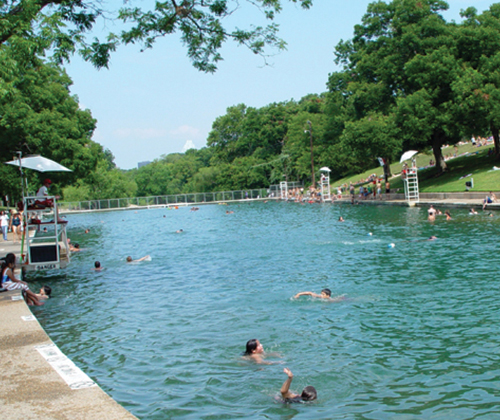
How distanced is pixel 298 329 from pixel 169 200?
81.2 metres

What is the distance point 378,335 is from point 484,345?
1968 millimetres

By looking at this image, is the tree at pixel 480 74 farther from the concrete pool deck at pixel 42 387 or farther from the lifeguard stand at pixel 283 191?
the lifeguard stand at pixel 283 191

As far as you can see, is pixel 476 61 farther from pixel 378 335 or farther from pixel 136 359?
pixel 136 359

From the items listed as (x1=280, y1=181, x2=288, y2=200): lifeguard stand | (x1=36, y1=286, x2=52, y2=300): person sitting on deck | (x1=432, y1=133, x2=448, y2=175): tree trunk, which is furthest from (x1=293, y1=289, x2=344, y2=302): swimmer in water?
(x1=280, y1=181, x2=288, y2=200): lifeguard stand

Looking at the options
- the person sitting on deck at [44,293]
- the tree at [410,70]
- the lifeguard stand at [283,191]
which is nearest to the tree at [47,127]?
the person sitting on deck at [44,293]

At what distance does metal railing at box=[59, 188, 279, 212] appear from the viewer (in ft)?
278

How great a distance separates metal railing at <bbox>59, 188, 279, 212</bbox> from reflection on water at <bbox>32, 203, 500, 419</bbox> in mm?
64740

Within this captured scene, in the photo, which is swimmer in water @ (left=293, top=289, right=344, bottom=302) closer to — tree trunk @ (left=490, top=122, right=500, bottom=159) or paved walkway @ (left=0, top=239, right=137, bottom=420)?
paved walkway @ (left=0, top=239, right=137, bottom=420)

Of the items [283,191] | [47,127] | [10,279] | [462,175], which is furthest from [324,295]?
[283,191]

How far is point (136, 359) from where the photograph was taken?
9797mm

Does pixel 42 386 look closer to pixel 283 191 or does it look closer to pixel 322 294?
pixel 322 294

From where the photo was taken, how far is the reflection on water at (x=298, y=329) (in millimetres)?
7676

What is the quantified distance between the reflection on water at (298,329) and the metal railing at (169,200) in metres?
64.7

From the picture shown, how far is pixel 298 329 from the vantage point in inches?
438
